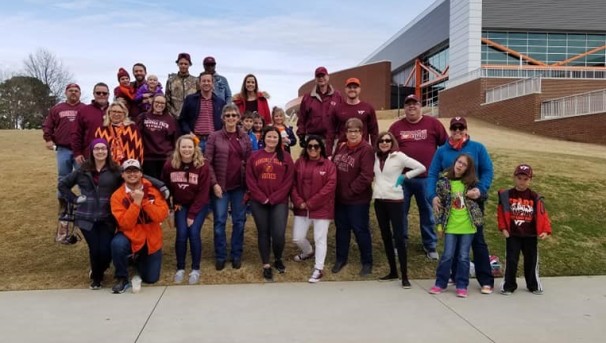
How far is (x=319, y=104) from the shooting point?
283 inches

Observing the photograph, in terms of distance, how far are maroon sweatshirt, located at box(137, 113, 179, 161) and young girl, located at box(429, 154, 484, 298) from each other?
11.6 feet

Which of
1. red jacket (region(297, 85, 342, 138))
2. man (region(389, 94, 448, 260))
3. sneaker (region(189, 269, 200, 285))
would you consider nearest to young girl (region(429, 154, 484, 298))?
man (region(389, 94, 448, 260))

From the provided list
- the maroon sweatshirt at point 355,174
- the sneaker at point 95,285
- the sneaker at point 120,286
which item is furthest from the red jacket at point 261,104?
the sneaker at point 95,285

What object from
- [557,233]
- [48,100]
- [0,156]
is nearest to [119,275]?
[557,233]

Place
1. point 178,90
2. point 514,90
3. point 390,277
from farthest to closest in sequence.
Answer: point 514,90, point 178,90, point 390,277

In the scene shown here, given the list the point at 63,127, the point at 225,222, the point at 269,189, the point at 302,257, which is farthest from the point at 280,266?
the point at 63,127

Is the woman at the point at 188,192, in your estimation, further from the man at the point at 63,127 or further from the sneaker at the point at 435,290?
the sneaker at the point at 435,290

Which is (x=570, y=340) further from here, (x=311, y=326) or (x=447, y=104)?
(x=447, y=104)

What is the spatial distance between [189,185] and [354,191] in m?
1.97

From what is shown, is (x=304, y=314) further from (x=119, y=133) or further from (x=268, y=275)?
(x=119, y=133)

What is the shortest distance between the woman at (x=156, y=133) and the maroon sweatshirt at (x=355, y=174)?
223 centimetres

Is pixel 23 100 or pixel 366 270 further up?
pixel 23 100

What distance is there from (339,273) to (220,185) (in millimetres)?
1839

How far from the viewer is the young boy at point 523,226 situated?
18.6 ft
